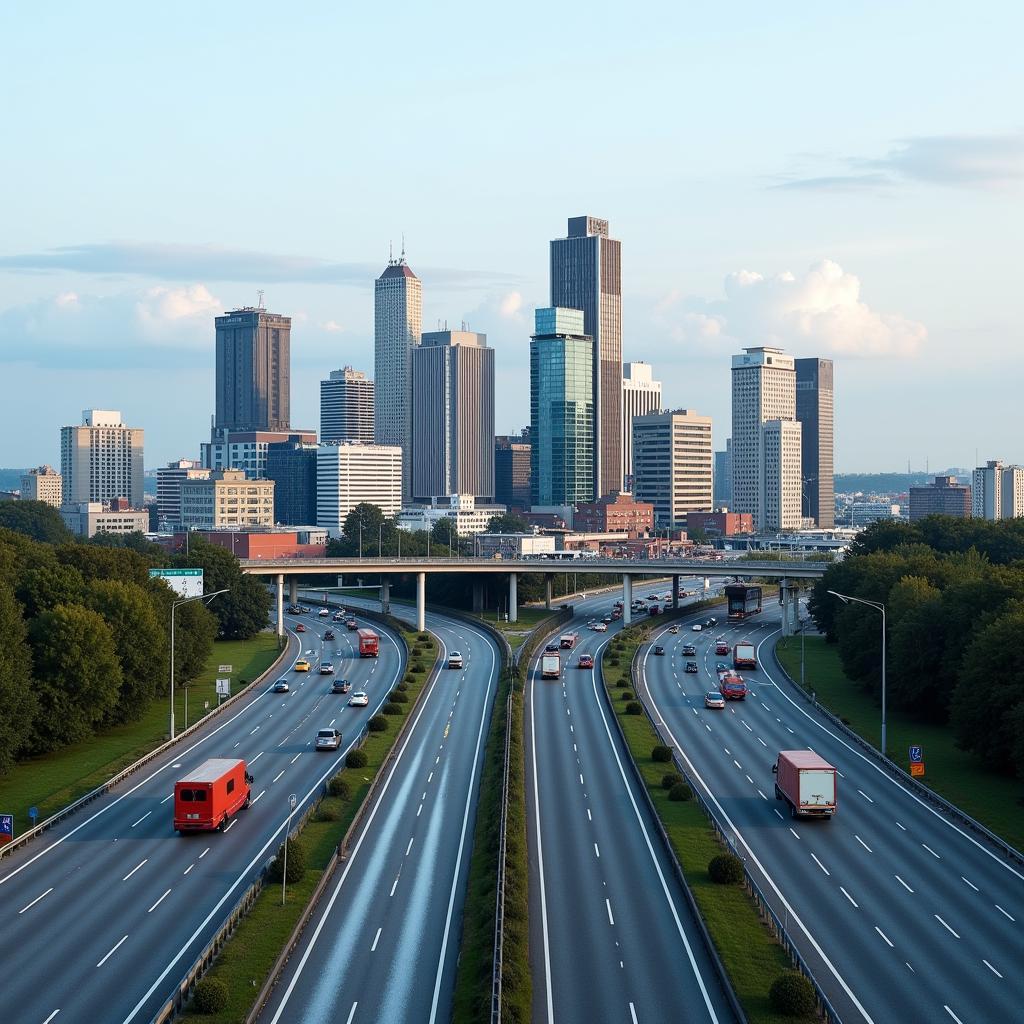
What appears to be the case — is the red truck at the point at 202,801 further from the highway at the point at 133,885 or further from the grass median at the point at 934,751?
the grass median at the point at 934,751

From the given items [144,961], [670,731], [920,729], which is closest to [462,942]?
[144,961]

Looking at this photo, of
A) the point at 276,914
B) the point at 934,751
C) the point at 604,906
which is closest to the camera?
the point at 276,914

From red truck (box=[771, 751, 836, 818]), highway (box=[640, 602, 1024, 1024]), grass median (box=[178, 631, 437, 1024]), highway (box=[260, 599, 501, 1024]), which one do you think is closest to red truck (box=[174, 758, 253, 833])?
grass median (box=[178, 631, 437, 1024])

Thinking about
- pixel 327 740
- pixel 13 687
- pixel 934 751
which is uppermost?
pixel 13 687

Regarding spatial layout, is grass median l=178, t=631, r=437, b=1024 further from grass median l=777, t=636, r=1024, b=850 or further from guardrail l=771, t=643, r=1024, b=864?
grass median l=777, t=636, r=1024, b=850

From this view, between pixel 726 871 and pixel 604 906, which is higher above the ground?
pixel 726 871

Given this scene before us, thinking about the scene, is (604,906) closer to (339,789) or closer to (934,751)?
(339,789)

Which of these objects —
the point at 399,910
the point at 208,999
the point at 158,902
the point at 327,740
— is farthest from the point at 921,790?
the point at 208,999
